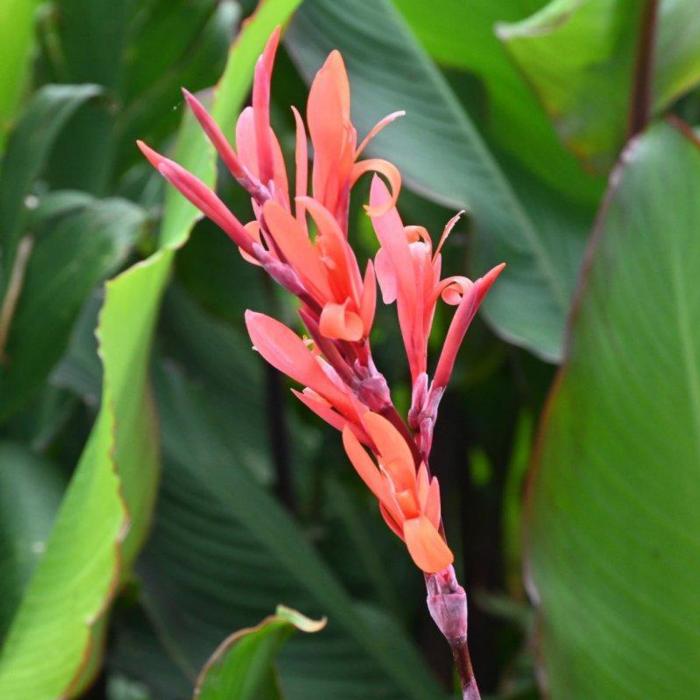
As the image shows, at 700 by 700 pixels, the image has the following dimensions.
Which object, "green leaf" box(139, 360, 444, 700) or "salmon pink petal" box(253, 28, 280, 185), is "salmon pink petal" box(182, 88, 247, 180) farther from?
"green leaf" box(139, 360, 444, 700)

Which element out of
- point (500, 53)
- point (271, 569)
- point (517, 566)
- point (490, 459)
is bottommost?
point (517, 566)

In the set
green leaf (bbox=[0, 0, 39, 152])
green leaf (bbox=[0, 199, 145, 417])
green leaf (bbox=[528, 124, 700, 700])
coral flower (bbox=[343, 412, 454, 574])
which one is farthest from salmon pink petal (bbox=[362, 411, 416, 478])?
green leaf (bbox=[0, 0, 39, 152])

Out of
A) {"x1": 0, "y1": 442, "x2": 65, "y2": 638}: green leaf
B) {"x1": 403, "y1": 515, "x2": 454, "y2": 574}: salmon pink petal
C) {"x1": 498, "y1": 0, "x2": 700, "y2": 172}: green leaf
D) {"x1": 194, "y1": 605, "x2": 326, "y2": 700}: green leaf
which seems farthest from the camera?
{"x1": 498, "y1": 0, "x2": 700, "y2": 172}: green leaf

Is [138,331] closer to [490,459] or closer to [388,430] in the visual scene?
[388,430]

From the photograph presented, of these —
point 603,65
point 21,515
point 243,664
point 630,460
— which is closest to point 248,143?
point 243,664

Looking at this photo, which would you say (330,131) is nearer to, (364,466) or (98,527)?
(364,466)

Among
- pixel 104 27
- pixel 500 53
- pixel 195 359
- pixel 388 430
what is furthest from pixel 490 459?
pixel 388 430

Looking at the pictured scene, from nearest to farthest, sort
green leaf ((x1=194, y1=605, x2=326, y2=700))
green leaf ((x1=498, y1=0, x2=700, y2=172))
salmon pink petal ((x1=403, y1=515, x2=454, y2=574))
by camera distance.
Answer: salmon pink petal ((x1=403, y1=515, x2=454, y2=574)) < green leaf ((x1=194, y1=605, x2=326, y2=700)) < green leaf ((x1=498, y1=0, x2=700, y2=172))
